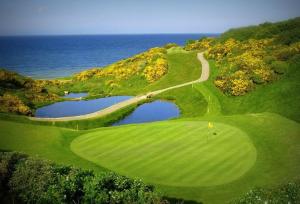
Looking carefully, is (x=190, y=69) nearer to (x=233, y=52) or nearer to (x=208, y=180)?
(x=233, y=52)

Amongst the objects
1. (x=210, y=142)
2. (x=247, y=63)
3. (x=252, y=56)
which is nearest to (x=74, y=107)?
(x=247, y=63)

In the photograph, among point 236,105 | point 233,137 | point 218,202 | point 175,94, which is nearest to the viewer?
point 218,202

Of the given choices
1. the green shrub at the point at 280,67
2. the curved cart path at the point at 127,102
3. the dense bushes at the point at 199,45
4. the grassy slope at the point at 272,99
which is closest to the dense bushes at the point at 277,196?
the grassy slope at the point at 272,99

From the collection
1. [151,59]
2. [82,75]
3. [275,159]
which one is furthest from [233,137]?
[82,75]

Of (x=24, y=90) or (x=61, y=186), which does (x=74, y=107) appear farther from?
(x=61, y=186)

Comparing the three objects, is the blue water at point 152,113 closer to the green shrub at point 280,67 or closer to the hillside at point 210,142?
the hillside at point 210,142

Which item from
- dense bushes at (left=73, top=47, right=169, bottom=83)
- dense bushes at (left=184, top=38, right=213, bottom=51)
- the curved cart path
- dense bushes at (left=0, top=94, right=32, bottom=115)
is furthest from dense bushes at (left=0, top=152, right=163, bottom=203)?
dense bushes at (left=184, top=38, right=213, bottom=51)
